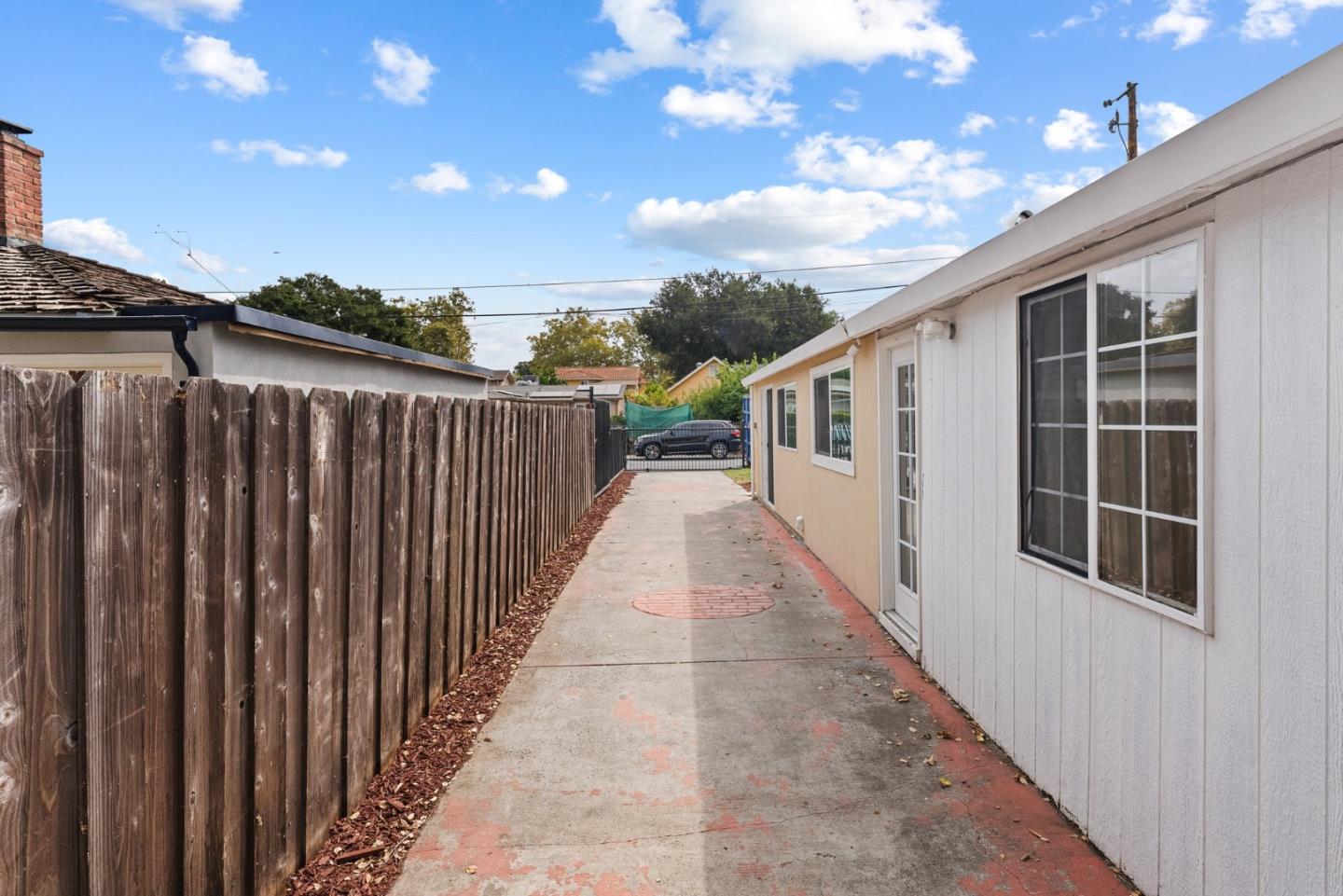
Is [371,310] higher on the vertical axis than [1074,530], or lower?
higher

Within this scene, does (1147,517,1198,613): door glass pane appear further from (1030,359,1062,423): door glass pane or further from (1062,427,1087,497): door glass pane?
(1030,359,1062,423): door glass pane

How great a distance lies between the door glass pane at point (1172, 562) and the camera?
2400 mm

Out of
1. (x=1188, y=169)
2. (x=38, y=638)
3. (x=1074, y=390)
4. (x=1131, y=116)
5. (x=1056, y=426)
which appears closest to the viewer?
(x=38, y=638)

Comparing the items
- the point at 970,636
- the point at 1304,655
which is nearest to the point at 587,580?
the point at 970,636

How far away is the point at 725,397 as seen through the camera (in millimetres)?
31375

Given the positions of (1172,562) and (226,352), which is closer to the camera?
(1172,562)

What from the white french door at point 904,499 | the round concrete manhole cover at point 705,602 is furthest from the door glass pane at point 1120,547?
the round concrete manhole cover at point 705,602

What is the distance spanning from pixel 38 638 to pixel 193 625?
49 centimetres

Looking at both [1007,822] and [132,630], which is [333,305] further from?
[1007,822]

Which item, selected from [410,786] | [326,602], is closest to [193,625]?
[326,602]

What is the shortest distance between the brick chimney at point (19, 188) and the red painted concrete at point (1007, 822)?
431 inches

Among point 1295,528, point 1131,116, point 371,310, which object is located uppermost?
point 371,310

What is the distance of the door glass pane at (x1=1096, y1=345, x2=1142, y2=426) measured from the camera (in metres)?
2.70

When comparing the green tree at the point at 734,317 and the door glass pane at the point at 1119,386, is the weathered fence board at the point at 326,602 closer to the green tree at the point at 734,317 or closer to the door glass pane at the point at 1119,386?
the door glass pane at the point at 1119,386
